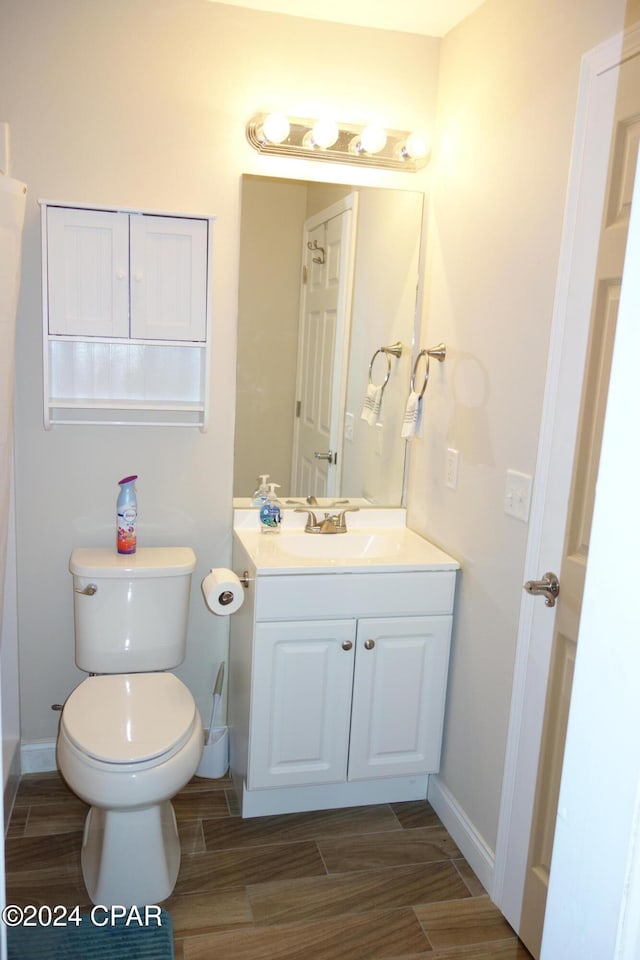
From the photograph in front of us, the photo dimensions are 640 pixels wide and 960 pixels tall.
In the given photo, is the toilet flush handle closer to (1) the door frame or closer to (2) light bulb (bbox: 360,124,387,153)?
(1) the door frame

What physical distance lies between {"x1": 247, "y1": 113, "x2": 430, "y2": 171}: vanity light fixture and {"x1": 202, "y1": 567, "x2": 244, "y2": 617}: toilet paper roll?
1369 millimetres

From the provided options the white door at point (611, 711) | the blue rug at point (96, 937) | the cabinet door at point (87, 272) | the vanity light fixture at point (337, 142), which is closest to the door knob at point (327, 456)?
the cabinet door at point (87, 272)

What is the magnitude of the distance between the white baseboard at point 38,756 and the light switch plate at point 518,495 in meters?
1.77

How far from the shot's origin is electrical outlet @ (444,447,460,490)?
238 centimetres

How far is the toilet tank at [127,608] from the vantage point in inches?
93.0

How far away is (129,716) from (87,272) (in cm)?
131

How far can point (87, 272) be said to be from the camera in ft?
7.57

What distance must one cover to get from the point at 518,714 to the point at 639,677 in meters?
1.53

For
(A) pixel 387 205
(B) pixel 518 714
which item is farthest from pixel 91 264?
(B) pixel 518 714

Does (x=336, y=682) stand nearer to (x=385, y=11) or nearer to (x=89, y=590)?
(x=89, y=590)

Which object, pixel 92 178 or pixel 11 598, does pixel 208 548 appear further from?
pixel 92 178

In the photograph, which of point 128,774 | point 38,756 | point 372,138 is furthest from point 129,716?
point 372,138

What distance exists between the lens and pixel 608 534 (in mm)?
598

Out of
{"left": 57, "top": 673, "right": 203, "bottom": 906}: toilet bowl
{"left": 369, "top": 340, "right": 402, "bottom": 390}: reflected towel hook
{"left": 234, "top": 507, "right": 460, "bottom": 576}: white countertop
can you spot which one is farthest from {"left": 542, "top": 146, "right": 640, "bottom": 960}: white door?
{"left": 369, "top": 340, "right": 402, "bottom": 390}: reflected towel hook
